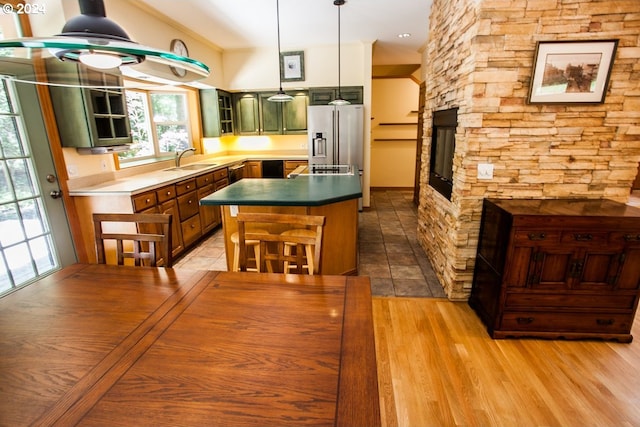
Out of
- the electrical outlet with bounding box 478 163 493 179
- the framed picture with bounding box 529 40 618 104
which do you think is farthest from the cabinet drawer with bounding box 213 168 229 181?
the framed picture with bounding box 529 40 618 104

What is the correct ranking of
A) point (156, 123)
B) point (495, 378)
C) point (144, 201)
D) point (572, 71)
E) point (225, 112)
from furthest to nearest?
point (225, 112) < point (156, 123) < point (144, 201) < point (572, 71) < point (495, 378)

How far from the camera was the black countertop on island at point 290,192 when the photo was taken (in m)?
2.37

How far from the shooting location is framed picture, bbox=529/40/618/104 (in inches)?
80.1

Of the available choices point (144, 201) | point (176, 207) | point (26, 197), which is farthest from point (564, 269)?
point (26, 197)

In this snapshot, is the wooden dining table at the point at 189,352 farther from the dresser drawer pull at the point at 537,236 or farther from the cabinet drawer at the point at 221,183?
the cabinet drawer at the point at 221,183

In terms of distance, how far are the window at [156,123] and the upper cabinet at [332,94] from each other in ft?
7.05

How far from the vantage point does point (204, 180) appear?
13.4ft

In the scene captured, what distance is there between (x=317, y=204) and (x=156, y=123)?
10.8 ft

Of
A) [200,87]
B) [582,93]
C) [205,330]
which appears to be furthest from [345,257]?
[200,87]

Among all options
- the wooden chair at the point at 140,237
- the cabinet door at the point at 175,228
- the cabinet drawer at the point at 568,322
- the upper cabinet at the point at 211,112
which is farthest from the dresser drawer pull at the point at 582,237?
the upper cabinet at the point at 211,112

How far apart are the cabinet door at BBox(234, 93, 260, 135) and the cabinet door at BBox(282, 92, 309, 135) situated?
21.4 inches

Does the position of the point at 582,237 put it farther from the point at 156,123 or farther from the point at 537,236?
the point at 156,123

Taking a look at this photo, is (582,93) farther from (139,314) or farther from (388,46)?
(388,46)

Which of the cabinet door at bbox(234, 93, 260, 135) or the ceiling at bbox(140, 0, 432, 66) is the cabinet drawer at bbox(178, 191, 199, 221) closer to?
the ceiling at bbox(140, 0, 432, 66)
